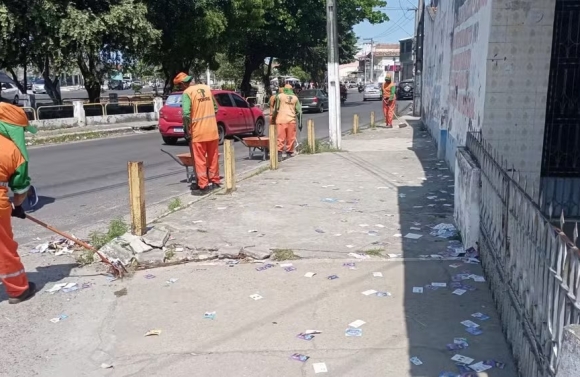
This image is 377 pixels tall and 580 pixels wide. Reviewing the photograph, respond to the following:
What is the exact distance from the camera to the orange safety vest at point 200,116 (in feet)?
28.9

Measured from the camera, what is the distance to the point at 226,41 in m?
29.6

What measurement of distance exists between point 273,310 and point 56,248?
123 inches

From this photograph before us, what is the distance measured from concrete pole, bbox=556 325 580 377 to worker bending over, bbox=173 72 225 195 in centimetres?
726

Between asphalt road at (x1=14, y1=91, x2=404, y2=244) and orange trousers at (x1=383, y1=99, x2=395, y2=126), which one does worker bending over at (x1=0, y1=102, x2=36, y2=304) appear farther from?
orange trousers at (x1=383, y1=99, x2=395, y2=126)

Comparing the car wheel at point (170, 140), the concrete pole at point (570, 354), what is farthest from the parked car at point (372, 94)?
the concrete pole at point (570, 354)

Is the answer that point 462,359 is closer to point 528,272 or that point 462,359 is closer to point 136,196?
point 528,272

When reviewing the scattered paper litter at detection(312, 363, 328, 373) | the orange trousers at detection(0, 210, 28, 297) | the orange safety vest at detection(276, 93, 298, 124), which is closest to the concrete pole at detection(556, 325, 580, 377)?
the scattered paper litter at detection(312, 363, 328, 373)

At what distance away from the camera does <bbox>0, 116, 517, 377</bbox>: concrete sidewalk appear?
3824 mm

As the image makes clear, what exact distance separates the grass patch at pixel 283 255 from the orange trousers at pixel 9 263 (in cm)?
234

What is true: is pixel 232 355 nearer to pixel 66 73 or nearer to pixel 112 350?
pixel 112 350

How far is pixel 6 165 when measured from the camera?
464cm

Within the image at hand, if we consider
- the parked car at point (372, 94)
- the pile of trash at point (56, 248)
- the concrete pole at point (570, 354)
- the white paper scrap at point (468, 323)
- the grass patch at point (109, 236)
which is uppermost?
the concrete pole at point (570, 354)

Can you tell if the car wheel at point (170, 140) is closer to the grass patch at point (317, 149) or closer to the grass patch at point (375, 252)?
the grass patch at point (317, 149)

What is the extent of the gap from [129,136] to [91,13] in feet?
15.5
